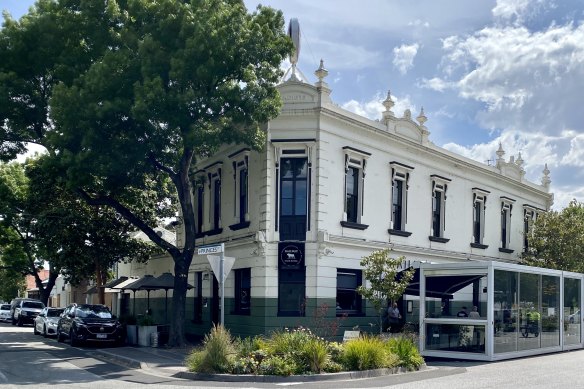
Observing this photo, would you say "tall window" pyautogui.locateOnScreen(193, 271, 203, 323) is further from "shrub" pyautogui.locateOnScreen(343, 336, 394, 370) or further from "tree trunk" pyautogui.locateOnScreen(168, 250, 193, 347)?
"shrub" pyautogui.locateOnScreen(343, 336, 394, 370)

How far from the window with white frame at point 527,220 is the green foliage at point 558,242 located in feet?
6.78

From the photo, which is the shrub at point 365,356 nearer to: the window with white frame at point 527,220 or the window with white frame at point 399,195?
the window with white frame at point 399,195

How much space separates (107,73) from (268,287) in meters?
8.93

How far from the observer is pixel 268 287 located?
74.2 ft

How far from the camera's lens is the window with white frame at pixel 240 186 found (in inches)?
963

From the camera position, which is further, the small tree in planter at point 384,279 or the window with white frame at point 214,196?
the window with white frame at point 214,196

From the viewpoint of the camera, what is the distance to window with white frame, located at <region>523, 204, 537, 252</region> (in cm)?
3459

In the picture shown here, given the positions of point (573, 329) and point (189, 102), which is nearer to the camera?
point (189, 102)

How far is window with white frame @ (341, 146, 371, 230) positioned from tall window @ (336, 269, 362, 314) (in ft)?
5.76

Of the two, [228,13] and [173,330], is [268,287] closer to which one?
[173,330]

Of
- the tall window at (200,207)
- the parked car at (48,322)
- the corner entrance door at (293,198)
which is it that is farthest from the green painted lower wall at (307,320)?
the parked car at (48,322)

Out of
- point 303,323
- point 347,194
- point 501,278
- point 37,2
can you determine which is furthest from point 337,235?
point 37,2

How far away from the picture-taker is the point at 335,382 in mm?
14633

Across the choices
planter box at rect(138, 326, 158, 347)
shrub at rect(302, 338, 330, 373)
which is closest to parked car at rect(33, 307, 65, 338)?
planter box at rect(138, 326, 158, 347)
